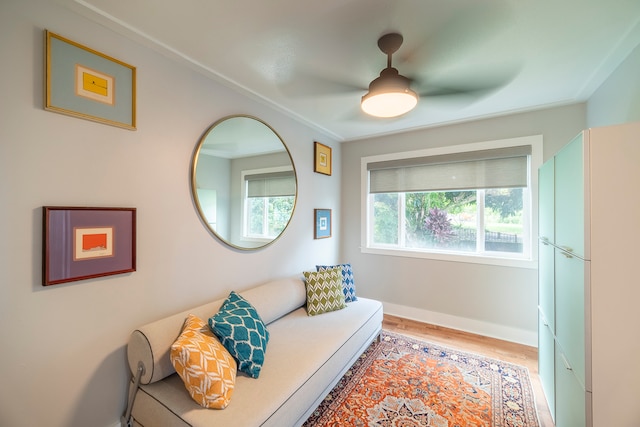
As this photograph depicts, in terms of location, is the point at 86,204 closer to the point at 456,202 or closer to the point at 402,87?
the point at 402,87

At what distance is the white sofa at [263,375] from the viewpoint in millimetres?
1295

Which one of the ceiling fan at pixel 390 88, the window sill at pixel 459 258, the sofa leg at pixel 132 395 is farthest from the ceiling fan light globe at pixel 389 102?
the sofa leg at pixel 132 395

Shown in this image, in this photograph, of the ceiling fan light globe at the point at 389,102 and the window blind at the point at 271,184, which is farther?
the window blind at the point at 271,184

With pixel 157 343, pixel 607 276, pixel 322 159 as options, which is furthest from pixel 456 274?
pixel 157 343

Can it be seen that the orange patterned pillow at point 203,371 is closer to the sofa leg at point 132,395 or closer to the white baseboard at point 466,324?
the sofa leg at point 132,395

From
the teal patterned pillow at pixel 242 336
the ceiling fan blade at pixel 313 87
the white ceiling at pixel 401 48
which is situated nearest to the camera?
the white ceiling at pixel 401 48

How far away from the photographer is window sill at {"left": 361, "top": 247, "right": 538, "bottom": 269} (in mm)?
2790

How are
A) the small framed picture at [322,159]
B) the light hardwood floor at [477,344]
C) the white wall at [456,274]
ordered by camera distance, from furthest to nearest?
1. the small framed picture at [322,159]
2. the white wall at [456,274]
3. the light hardwood floor at [477,344]

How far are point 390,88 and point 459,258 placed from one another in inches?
92.3

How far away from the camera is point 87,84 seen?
144 centimetres

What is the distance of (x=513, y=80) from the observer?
2.15m

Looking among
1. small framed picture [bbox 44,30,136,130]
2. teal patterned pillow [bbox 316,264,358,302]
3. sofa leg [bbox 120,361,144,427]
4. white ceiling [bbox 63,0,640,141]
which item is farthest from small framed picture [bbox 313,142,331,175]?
sofa leg [bbox 120,361,144,427]

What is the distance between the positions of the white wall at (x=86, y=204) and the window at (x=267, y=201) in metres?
0.44

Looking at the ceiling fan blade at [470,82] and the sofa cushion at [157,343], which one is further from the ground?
the ceiling fan blade at [470,82]
